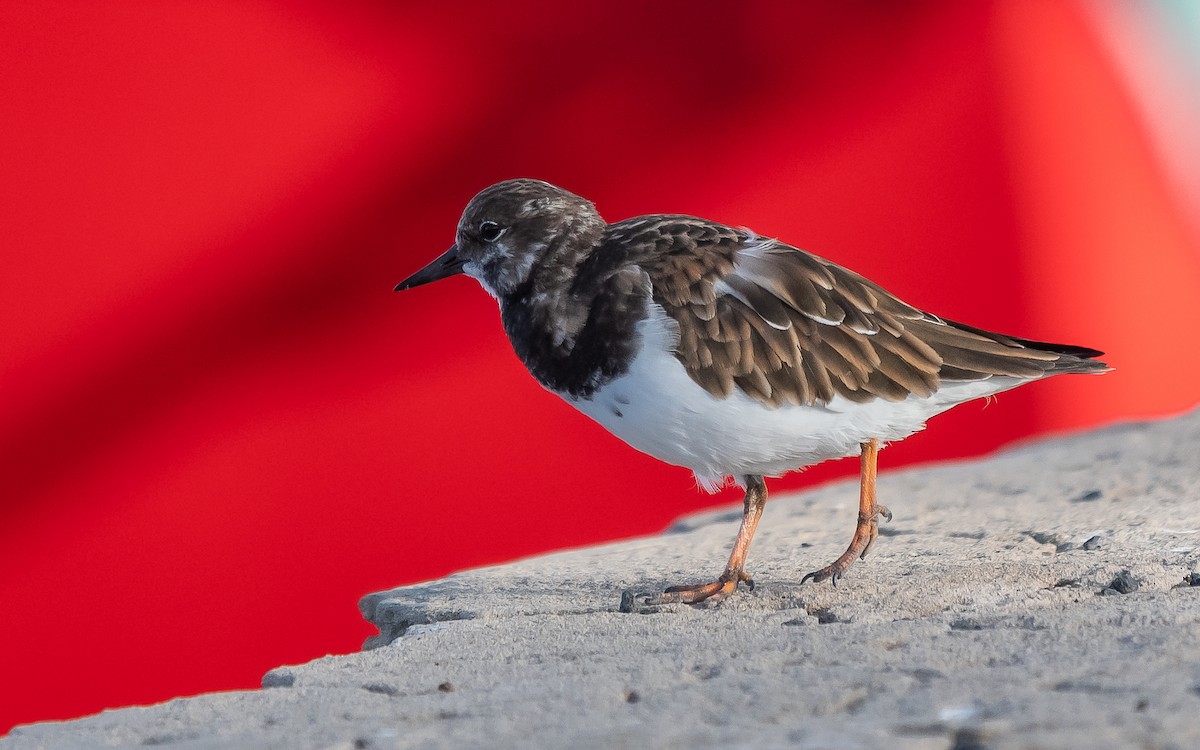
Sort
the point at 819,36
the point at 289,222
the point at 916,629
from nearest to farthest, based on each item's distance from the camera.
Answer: the point at 916,629 < the point at 289,222 < the point at 819,36

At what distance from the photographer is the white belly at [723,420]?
2.50m

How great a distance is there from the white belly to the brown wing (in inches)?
1.0

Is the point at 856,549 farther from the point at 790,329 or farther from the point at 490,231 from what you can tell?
the point at 490,231

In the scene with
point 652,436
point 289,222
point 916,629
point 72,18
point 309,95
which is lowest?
point 916,629

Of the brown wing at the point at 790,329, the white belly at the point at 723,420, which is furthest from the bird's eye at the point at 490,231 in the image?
the white belly at the point at 723,420

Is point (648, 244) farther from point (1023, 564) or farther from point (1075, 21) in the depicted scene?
point (1075, 21)

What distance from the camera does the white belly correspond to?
2.50 meters

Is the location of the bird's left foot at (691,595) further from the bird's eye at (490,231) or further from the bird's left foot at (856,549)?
the bird's eye at (490,231)

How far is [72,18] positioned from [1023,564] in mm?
3819

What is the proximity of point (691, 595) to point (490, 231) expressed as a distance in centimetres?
88

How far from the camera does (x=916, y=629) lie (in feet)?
6.86

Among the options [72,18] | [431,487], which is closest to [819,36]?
[431,487]

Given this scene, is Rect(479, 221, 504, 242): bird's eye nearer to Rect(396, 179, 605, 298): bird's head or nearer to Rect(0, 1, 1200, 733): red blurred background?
Rect(396, 179, 605, 298): bird's head

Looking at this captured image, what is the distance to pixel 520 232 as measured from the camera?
279 centimetres
